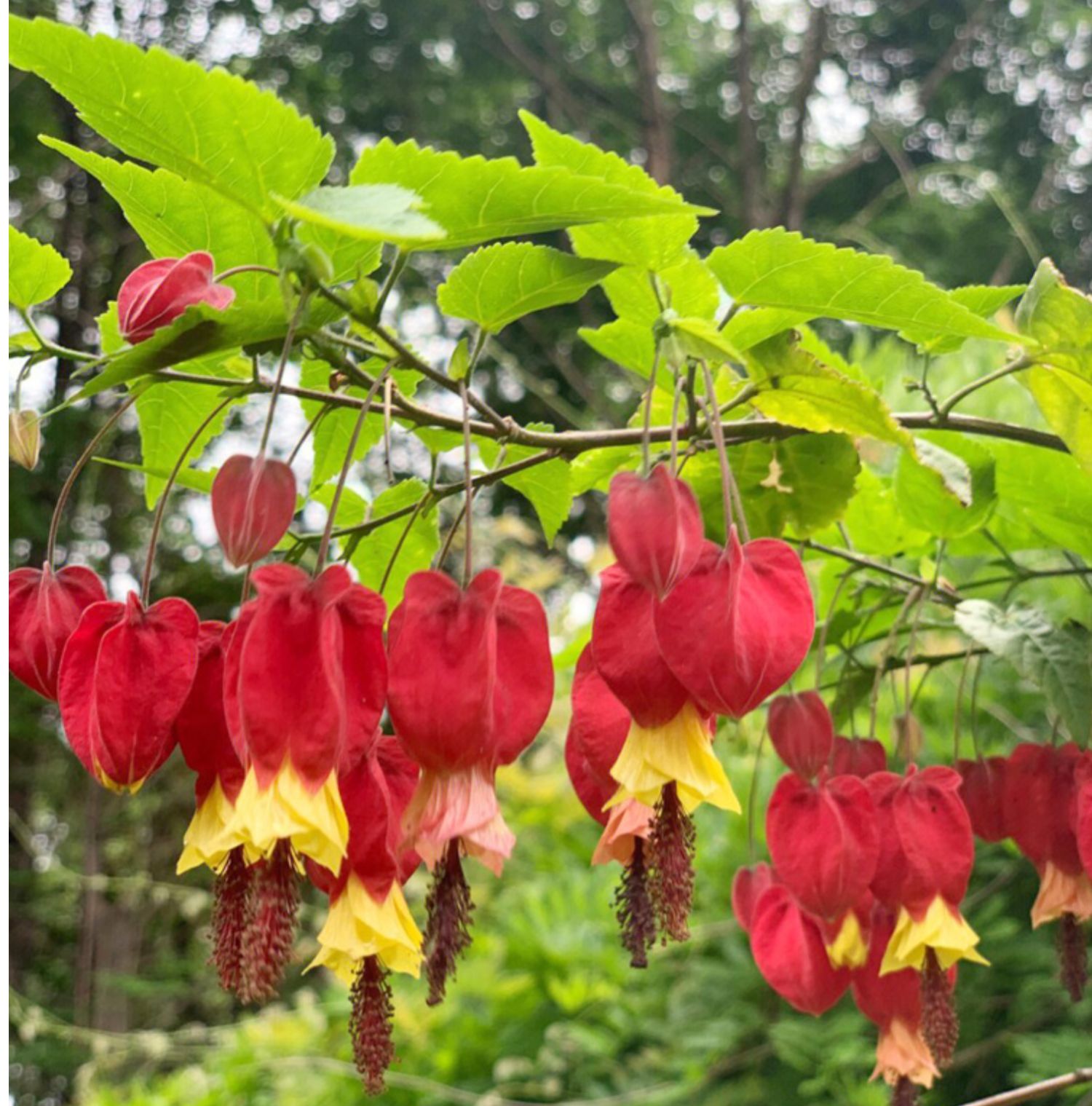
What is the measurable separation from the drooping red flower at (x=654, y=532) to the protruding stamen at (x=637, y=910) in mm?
141

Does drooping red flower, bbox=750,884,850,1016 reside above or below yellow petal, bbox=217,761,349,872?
below

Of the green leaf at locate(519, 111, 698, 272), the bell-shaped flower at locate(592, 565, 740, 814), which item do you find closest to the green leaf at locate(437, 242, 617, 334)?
the green leaf at locate(519, 111, 698, 272)

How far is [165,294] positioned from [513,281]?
0.47 ft

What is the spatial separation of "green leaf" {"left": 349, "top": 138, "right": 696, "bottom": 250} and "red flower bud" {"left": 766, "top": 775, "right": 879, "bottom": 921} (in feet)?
1.02

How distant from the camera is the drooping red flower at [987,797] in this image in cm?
75

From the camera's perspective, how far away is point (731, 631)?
47 centimetres

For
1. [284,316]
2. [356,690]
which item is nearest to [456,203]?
[284,316]

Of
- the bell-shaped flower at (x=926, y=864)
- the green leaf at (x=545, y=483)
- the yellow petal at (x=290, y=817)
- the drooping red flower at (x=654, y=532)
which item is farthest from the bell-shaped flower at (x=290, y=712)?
the bell-shaped flower at (x=926, y=864)

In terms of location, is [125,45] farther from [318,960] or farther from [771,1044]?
[771,1044]

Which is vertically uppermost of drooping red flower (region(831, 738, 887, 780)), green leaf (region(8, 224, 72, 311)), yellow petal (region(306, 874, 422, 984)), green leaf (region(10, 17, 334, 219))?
green leaf (region(8, 224, 72, 311))

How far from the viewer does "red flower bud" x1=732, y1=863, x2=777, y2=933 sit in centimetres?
77

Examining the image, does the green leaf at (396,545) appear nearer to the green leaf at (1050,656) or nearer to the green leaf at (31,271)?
the green leaf at (31,271)

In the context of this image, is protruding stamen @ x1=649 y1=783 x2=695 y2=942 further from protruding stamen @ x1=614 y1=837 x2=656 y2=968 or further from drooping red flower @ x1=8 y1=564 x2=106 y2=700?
drooping red flower @ x1=8 y1=564 x2=106 y2=700

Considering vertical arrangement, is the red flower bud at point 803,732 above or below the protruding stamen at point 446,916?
above
